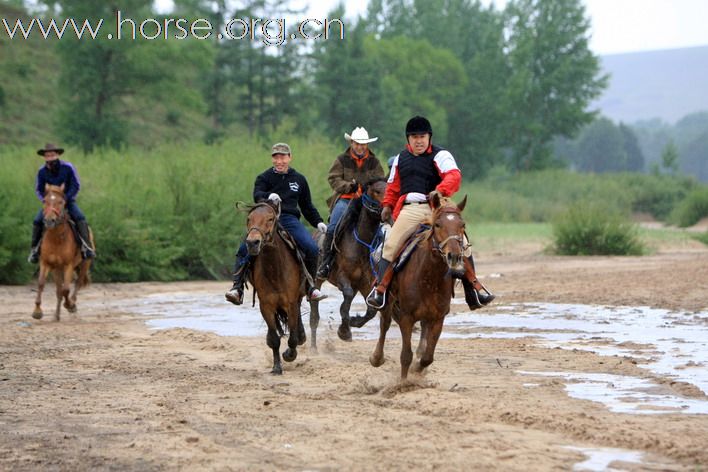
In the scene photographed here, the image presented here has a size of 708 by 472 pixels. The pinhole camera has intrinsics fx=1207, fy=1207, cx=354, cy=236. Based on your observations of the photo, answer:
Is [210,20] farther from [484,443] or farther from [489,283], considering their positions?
[484,443]

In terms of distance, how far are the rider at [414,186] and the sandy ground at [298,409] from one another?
947 mm

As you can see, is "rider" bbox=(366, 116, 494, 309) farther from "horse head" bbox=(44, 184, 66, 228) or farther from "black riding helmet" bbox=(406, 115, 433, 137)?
"horse head" bbox=(44, 184, 66, 228)

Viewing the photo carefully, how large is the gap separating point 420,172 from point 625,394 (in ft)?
10.1

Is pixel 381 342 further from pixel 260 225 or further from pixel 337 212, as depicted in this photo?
pixel 337 212

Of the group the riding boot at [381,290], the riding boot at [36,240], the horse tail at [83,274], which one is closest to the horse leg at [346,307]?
the riding boot at [381,290]

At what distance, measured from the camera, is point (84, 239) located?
20.3m

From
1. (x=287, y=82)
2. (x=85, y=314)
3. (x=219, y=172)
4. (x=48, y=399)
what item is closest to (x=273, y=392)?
(x=48, y=399)

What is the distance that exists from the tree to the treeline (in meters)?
0.11

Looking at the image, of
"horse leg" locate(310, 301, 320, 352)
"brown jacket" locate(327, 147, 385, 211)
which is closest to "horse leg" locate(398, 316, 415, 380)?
"horse leg" locate(310, 301, 320, 352)

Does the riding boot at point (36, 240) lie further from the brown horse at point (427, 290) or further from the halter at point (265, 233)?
the brown horse at point (427, 290)

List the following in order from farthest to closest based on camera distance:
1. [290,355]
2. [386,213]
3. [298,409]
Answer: [290,355]
[386,213]
[298,409]

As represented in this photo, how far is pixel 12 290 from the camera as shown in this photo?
25.9m

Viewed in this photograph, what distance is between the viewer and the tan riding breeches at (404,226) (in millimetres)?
12320

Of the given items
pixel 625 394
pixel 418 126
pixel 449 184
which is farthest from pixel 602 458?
pixel 418 126
